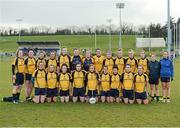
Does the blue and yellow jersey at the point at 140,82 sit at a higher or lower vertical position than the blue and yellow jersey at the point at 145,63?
lower

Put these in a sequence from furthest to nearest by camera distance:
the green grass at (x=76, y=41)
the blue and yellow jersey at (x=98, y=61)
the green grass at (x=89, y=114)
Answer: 1. the green grass at (x=76, y=41)
2. the blue and yellow jersey at (x=98, y=61)
3. the green grass at (x=89, y=114)

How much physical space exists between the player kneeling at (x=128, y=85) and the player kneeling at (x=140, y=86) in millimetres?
128

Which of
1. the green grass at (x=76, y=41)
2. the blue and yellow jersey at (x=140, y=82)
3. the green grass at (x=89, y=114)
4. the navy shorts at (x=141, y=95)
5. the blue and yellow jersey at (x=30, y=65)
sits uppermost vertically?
the green grass at (x=76, y=41)

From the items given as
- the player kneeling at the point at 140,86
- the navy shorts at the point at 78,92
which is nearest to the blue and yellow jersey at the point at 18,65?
the navy shorts at the point at 78,92

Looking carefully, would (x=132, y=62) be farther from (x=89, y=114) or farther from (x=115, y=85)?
(x=89, y=114)

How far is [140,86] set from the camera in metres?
12.5

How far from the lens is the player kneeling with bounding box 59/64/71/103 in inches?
500

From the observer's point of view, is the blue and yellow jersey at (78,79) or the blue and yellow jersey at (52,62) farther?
the blue and yellow jersey at (52,62)

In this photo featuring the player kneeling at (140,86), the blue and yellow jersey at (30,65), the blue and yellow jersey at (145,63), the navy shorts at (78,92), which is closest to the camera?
the player kneeling at (140,86)

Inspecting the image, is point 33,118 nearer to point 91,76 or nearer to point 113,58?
point 91,76

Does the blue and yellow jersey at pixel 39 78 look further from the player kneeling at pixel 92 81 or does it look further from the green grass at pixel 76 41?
the green grass at pixel 76 41

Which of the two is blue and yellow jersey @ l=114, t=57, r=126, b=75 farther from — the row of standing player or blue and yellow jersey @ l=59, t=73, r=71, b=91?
blue and yellow jersey @ l=59, t=73, r=71, b=91

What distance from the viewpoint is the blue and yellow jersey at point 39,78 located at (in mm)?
12570

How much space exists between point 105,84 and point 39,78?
80.6 inches
